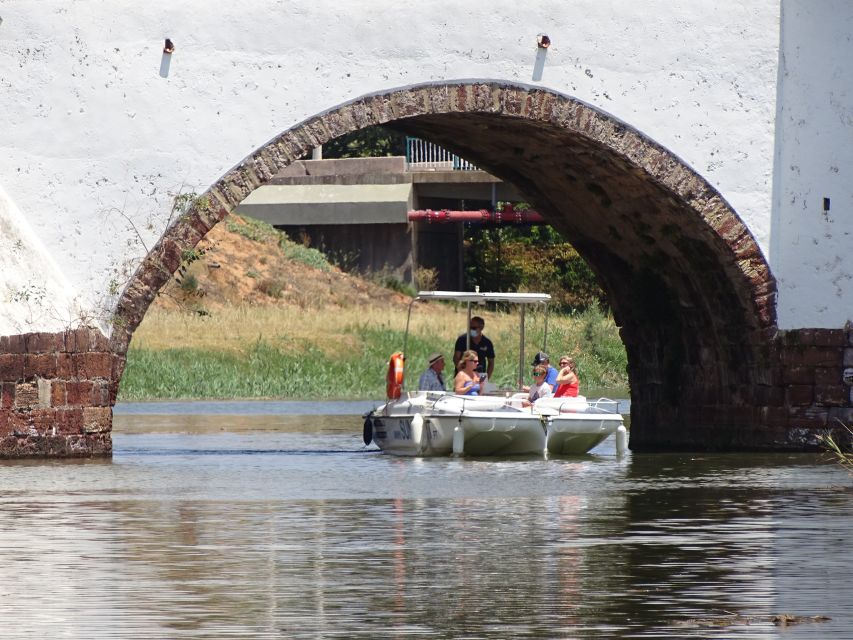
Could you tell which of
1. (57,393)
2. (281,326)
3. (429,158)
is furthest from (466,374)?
(429,158)

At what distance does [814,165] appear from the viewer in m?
19.4

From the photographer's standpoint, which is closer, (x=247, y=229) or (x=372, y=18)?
(x=372, y=18)

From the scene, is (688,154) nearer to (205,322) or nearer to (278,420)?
(278,420)

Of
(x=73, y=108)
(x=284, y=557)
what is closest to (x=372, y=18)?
(x=73, y=108)

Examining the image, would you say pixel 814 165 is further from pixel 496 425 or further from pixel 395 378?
pixel 395 378

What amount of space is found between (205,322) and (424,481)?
21433mm

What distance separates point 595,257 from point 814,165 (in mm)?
3271

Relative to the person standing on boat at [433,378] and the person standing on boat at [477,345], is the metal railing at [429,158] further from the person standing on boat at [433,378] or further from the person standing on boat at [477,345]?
the person standing on boat at [433,378]

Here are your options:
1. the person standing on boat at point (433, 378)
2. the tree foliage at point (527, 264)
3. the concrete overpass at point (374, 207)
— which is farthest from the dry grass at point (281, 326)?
the person standing on boat at point (433, 378)

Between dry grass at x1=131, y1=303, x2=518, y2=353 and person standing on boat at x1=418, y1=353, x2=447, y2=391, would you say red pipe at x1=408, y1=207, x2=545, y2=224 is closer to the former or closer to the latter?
dry grass at x1=131, y1=303, x2=518, y2=353

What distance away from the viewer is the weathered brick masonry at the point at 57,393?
650 inches

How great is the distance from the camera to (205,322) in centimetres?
3722

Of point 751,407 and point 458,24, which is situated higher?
point 458,24

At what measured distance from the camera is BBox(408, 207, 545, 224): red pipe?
4388cm
